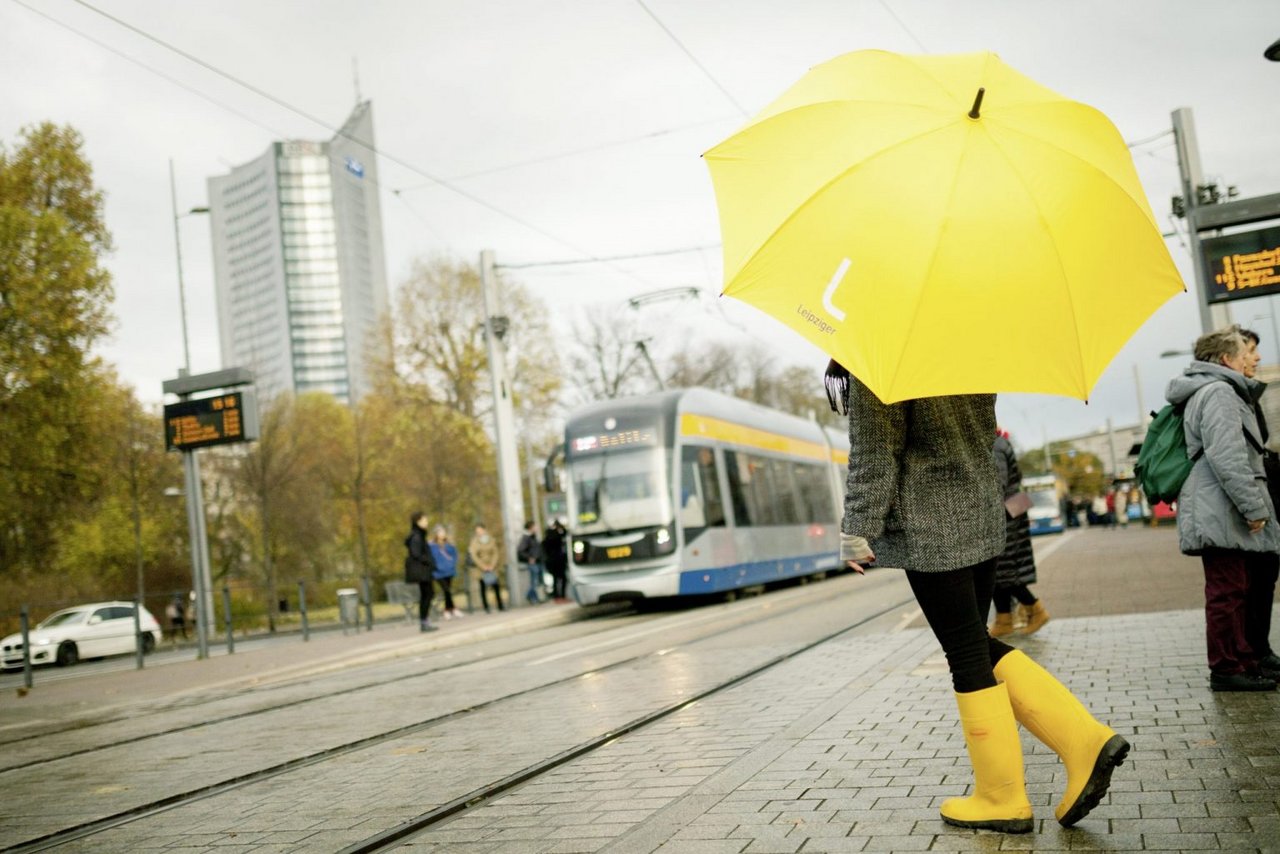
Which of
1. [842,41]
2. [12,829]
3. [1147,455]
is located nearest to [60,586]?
[842,41]

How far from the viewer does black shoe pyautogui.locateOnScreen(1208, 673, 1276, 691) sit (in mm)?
5914

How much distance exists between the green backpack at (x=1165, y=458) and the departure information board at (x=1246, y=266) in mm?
9202

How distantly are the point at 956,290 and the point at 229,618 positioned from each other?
56.5 feet

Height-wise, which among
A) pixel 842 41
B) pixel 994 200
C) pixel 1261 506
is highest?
pixel 842 41

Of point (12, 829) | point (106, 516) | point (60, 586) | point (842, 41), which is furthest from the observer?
point (106, 516)

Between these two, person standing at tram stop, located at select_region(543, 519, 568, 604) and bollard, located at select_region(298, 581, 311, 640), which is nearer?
bollard, located at select_region(298, 581, 311, 640)

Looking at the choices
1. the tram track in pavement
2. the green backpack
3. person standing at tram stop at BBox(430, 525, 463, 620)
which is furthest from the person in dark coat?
person standing at tram stop at BBox(430, 525, 463, 620)

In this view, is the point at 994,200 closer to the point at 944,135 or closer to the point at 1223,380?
the point at 944,135

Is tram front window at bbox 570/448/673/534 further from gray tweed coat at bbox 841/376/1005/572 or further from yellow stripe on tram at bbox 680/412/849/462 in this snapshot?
gray tweed coat at bbox 841/376/1005/572

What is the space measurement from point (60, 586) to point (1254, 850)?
35306mm

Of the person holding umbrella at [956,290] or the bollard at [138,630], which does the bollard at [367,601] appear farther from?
the person holding umbrella at [956,290]

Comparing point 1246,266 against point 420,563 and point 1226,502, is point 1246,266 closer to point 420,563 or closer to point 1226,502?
point 1226,502

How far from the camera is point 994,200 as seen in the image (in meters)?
3.78

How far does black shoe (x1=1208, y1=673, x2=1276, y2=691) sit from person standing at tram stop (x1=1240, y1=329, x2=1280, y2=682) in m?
→ 0.24
